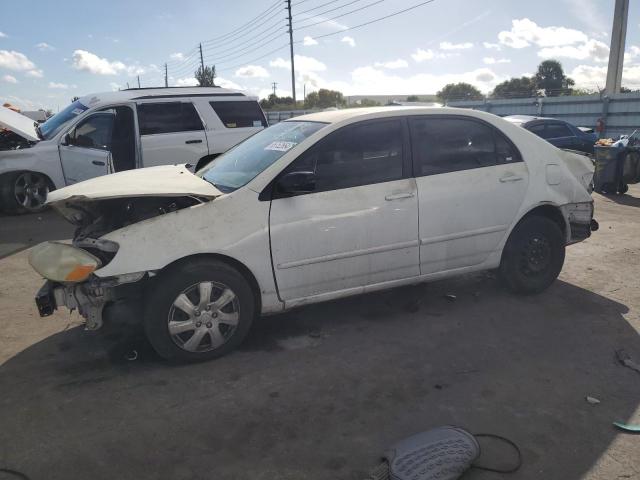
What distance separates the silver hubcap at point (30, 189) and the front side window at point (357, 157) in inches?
276

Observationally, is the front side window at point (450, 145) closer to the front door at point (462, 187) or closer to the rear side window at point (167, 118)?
the front door at point (462, 187)

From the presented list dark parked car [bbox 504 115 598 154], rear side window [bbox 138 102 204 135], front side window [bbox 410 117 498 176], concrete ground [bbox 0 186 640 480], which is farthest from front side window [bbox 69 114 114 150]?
dark parked car [bbox 504 115 598 154]

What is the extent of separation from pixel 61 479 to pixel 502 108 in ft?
79.9

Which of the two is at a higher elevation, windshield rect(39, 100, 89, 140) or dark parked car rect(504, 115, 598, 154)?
windshield rect(39, 100, 89, 140)

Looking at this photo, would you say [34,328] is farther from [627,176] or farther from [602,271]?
[627,176]

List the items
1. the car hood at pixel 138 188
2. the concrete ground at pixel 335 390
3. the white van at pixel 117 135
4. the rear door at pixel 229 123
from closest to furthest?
the concrete ground at pixel 335 390 < the car hood at pixel 138 188 < the white van at pixel 117 135 < the rear door at pixel 229 123

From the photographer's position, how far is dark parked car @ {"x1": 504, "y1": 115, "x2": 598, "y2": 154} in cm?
1326

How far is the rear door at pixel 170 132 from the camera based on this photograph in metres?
8.02

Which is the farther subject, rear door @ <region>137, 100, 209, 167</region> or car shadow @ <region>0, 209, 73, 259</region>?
rear door @ <region>137, 100, 209, 167</region>

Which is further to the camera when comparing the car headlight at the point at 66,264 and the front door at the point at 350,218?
the front door at the point at 350,218

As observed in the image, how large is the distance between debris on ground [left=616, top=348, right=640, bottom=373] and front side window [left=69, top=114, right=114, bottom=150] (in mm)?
7263

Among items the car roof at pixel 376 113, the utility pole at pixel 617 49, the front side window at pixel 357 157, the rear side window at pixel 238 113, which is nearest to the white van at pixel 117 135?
the rear side window at pixel 238 113

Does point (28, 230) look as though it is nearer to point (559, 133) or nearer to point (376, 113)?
point (376, 113)

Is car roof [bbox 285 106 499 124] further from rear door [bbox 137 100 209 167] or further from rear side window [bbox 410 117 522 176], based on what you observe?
rear door [bbox 137 100 209 167]
